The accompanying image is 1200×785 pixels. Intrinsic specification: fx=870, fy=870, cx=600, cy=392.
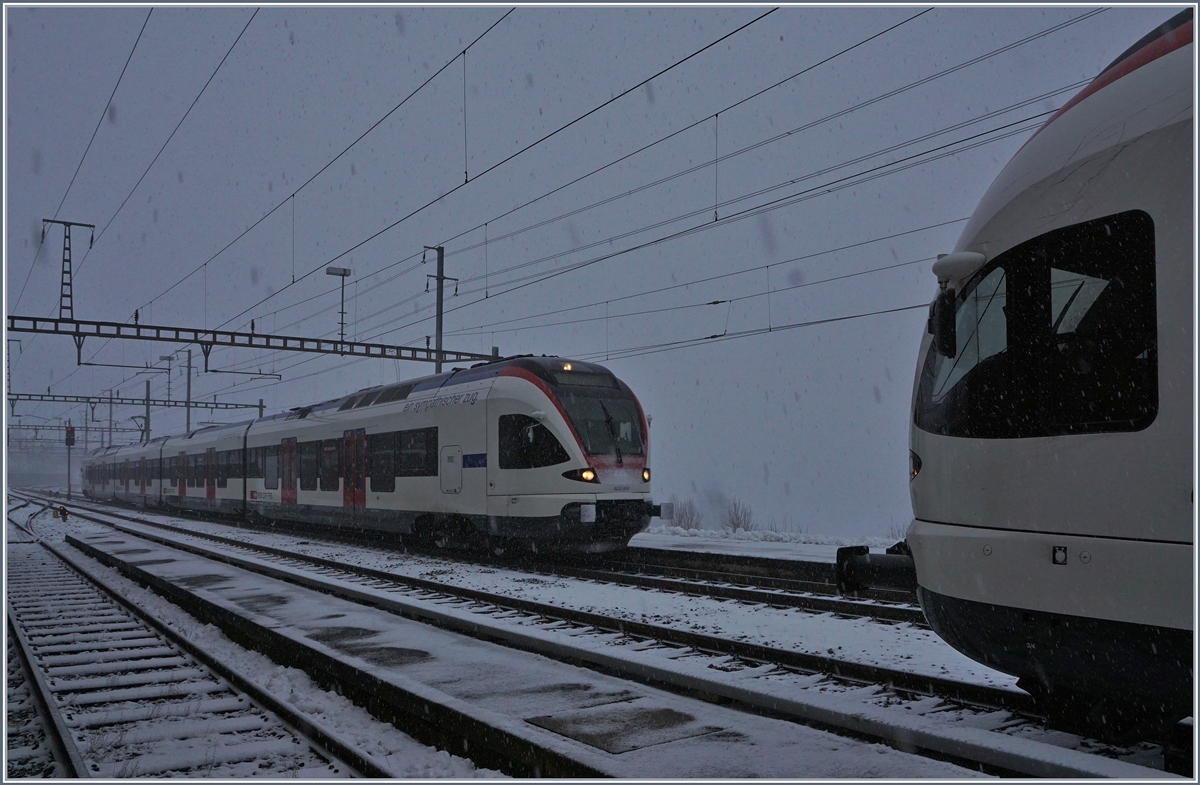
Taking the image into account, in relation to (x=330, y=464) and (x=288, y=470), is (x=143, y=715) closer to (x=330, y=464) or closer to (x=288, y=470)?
(x=330, y=464)

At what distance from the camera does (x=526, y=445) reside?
43.6 feet

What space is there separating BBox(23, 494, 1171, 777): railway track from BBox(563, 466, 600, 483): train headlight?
2.72 m

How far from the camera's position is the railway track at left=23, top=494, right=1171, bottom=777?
4273 millimetres

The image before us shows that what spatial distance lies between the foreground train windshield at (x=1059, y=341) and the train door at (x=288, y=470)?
19.7m

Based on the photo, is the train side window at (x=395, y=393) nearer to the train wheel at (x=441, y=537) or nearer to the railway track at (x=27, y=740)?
the train wheel at (x=441, y=537)

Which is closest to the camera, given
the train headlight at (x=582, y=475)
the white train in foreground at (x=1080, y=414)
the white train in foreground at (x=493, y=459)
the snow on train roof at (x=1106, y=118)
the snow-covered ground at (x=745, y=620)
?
the white train in foreground at (x=1080, y=414)

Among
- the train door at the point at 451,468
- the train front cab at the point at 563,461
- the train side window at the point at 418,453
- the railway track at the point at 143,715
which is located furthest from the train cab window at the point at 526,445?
the railway track at the point at 143,715

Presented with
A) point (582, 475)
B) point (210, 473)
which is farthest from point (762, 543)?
point (210, 473)

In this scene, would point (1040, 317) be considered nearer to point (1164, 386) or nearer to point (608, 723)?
point (1164, 386)

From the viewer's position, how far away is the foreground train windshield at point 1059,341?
383 cm

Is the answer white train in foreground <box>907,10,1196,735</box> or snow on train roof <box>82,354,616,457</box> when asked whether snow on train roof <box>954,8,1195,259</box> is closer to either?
white train in foreground <box>907,10,1196,735</box>

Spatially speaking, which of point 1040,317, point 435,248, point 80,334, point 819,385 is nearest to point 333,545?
point 435,248

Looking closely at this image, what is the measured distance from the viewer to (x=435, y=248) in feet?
85.1

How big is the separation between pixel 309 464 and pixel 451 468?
7.67m
